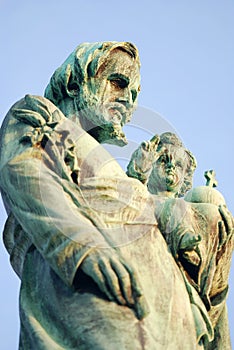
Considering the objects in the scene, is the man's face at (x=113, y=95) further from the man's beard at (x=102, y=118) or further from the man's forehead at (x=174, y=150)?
the man's forehead at (x=174, y=150)

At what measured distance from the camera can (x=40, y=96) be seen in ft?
29.3

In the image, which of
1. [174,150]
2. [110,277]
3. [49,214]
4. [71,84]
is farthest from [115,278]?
[71,84]

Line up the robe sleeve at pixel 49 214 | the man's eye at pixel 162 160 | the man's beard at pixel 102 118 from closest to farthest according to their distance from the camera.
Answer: the robe sleeve at pixel 49 214 → the man's beard at pixel 102 118 → the man's eye at pixel 162 160

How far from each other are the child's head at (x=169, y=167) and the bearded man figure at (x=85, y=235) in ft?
1.20

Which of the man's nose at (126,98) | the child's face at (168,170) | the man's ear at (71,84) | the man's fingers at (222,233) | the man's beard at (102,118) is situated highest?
the man's ear at (71,84)

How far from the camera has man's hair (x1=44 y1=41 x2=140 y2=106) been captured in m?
9.20

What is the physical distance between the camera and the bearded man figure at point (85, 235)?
8047mm

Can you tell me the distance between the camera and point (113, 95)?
30.5ft

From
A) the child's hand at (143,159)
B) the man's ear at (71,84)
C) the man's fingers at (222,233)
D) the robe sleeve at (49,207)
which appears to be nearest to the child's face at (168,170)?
the child's hand at (143,159)

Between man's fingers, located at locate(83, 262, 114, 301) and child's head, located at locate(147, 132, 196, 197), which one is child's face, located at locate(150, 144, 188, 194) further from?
man's fingers, located at locate(83, 262, 114, 301)

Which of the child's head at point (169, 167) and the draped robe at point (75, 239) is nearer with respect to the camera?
the draped robe at point (75, 239)

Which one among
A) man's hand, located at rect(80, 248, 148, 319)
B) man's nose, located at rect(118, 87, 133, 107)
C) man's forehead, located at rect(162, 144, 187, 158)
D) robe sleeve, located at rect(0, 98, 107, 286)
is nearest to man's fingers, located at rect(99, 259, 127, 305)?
man's hand, located at rect(80, 248, 148, 319)

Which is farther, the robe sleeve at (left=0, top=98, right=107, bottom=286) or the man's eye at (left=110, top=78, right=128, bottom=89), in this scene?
the man's eye at (left=110, top=78, right=128, bottom=89)

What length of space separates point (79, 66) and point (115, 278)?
193cm
